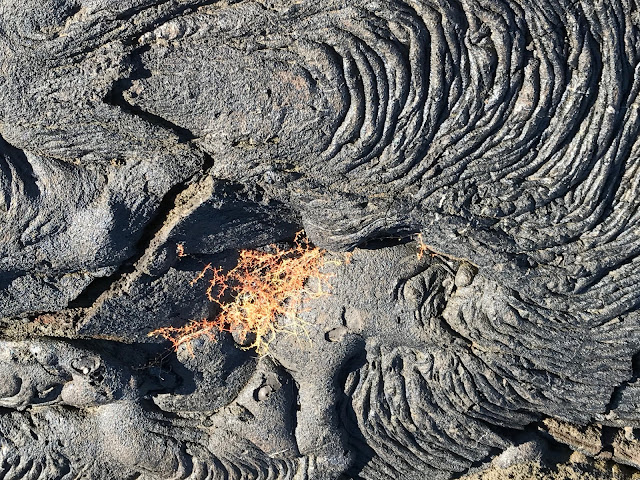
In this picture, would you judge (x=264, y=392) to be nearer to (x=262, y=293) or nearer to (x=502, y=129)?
(x=262, y=293)

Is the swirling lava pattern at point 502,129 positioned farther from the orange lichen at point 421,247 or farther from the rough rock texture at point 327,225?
the orange lichen at point 421,247

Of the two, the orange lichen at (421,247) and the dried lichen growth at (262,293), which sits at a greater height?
the orange lichen at (421,247)

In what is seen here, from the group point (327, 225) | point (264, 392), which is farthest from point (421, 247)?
point (264, 392)

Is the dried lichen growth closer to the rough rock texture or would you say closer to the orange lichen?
the rough rock texture

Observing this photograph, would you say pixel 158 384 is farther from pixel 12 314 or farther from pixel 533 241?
pixel 533 241

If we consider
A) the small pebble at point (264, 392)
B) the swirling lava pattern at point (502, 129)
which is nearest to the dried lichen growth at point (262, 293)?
the small pebble at point (264, 392)

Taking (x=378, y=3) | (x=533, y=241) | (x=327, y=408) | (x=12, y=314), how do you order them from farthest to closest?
(x=327, y=408) → (x=12, y=314) → (x=533, y=241) → (x=378, y=3)

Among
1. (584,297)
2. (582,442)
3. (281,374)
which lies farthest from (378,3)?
(582,442)

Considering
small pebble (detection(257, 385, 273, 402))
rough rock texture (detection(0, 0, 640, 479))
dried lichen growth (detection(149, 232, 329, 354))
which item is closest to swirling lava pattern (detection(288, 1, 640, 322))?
rough rock texture (detection(0, 0, 640, 479))
